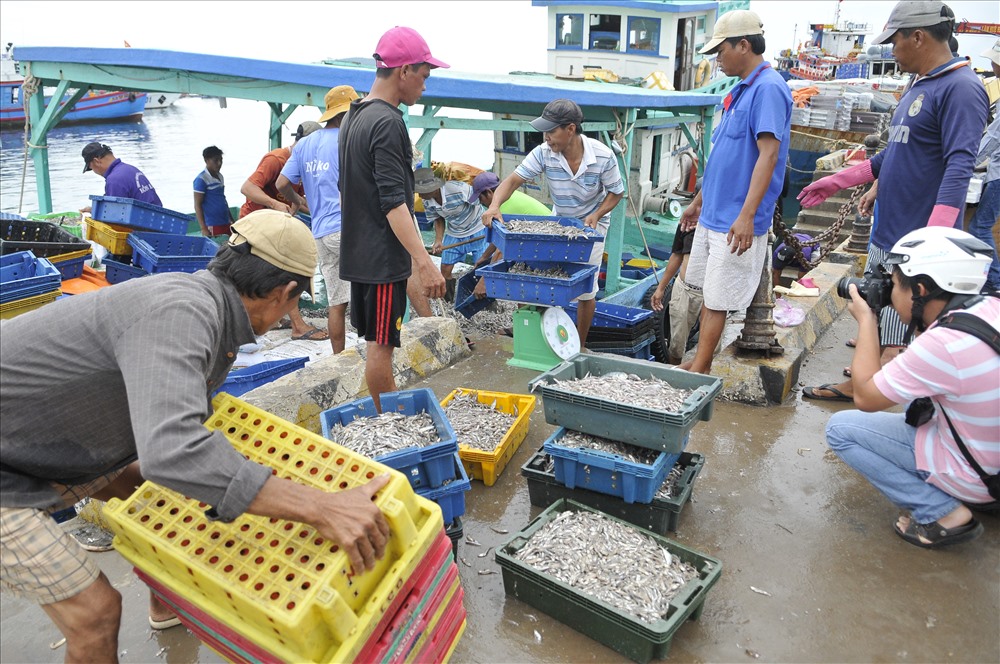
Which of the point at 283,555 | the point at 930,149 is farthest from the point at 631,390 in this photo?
the point at 930,149

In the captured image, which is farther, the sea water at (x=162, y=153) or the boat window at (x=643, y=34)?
the sea water at (x=162, y=153)

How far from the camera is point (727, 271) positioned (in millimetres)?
4617

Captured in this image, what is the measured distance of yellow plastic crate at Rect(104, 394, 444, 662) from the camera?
1.92 metres

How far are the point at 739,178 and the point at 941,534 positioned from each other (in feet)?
7.81

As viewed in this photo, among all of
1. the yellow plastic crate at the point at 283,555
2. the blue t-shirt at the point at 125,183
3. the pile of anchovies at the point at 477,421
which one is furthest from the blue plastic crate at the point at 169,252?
the yellow plastic crate at the point at 283,555

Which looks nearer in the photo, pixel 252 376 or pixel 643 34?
pixel 252 376

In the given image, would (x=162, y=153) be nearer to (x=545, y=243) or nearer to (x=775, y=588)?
(x=545, y=243)

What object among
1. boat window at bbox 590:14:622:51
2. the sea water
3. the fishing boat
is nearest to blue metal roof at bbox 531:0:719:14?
boat window at bbox 590:14:622:51

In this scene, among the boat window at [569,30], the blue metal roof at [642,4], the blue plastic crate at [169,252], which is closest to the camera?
the blue plastic crate at [169,252]

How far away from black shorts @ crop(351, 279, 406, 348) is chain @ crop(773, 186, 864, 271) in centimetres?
292

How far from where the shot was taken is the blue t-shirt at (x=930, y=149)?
3.96m

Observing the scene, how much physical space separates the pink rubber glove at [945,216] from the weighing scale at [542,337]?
271 centimetres

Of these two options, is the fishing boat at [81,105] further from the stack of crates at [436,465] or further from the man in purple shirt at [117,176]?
the stack of crates at [436,465]

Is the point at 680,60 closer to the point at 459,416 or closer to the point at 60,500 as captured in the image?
the point at 459,416
